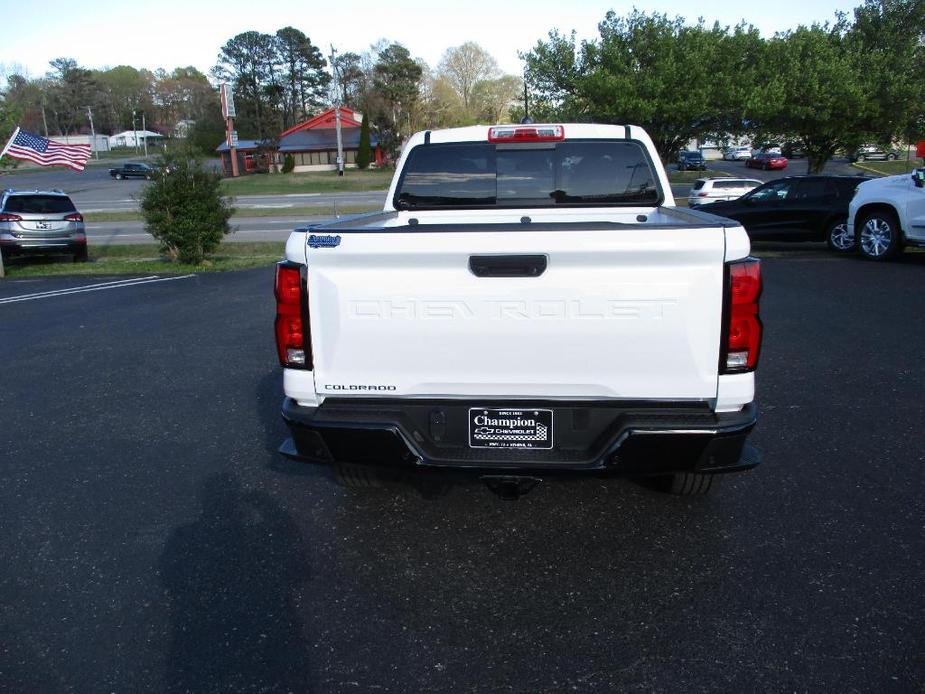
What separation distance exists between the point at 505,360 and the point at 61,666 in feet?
6.90

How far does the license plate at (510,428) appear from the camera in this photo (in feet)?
10.9

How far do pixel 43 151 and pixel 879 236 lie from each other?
56.5ft

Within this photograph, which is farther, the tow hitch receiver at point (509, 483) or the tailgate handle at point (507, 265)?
the tow hitch receiver at point (509, 483)

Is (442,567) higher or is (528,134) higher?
(528,134)

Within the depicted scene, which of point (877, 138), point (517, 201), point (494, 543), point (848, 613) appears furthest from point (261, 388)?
point (877, 138)

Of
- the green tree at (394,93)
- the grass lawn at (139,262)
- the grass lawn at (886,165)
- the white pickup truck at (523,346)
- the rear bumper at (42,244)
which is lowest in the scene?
the grass lawn at (139,262)

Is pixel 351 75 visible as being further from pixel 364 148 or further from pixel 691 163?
pixel 691 163

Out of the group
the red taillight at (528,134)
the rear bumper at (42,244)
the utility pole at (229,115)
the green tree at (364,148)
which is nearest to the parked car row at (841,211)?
the red taillight at (528,134)

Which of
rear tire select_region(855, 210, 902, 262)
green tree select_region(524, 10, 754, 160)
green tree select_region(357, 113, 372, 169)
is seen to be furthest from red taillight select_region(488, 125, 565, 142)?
green tree select_region(357, 113, 372, 169)

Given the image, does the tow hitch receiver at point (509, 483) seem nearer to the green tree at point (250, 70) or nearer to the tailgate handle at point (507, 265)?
the tailgate handle at point (507, 265)

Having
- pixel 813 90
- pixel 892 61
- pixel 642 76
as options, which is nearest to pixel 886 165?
pixel 892 61

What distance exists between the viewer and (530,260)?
10.3ft

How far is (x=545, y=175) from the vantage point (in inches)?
198

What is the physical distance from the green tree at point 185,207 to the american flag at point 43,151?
9.11ft
